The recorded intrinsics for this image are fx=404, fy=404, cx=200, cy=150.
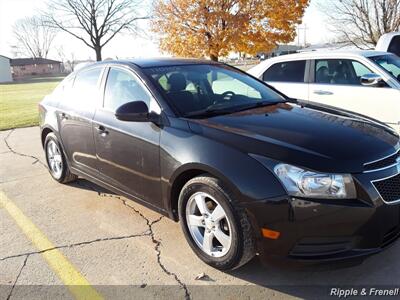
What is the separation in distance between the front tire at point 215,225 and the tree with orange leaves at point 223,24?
43.4 feet

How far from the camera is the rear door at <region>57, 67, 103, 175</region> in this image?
14.4 feet

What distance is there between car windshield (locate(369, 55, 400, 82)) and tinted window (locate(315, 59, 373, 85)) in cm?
22

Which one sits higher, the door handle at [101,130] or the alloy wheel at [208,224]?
the door handle at [101,130]

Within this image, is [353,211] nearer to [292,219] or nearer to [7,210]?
[292,219]

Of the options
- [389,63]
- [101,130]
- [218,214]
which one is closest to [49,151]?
[101,130]

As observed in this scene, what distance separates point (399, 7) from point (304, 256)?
1830cm

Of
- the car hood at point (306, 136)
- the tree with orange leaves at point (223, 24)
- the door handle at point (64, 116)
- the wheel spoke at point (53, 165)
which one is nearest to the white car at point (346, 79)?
A: the car hood at point (306, 136)

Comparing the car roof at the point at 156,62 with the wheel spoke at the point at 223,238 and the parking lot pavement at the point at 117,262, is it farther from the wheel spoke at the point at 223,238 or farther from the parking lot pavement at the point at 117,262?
the wheel spoke at the point at 223,238

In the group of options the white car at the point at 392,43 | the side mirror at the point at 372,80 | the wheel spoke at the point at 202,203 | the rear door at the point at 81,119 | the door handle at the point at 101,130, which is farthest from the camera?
the white car at the point at 392,43

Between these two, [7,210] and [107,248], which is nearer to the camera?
[107,248]

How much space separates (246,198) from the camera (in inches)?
110

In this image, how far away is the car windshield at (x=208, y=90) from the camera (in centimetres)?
364

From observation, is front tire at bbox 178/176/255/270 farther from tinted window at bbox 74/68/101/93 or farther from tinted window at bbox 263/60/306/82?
tinted window at bbox 263/60/306/82

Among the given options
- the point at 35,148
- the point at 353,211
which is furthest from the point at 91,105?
the point at 35,148
